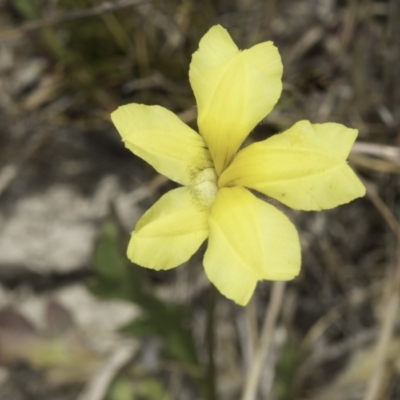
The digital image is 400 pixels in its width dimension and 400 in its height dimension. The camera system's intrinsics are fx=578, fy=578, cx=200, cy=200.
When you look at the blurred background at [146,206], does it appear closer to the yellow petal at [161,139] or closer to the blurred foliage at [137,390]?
the blurred foliage at [137,390]

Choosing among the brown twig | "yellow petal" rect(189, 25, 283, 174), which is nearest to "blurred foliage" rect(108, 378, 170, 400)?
the brown twig

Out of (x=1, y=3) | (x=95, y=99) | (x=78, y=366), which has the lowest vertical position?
(x=78, y=366)

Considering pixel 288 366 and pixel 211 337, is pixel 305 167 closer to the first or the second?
pixel 211 337

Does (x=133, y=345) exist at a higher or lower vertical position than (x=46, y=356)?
lower

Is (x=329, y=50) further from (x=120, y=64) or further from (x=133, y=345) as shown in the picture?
(x=133, y=345)

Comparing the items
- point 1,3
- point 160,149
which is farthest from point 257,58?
point 1,3

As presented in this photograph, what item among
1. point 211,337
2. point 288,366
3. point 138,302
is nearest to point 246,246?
point 211,337

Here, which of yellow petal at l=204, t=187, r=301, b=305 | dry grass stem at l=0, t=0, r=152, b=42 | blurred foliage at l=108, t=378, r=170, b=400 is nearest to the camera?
yellow petal at l=204, t=187, r=301, b=305

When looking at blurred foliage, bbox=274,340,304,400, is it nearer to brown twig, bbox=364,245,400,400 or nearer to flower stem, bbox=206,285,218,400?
brown twig, bbox=364,245,400,400
